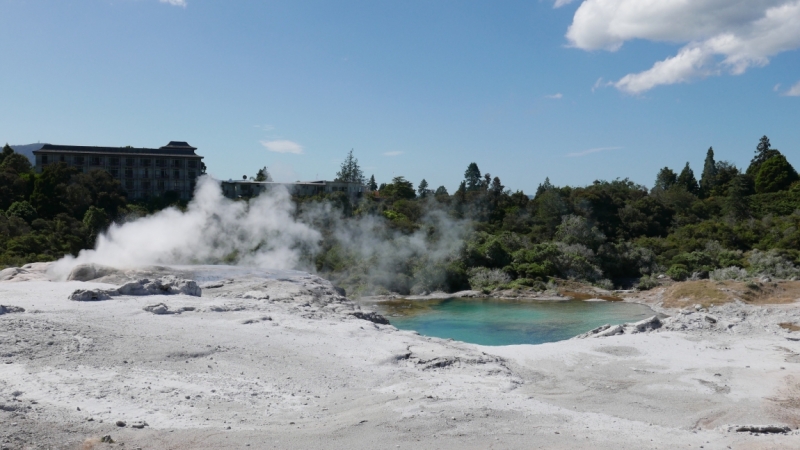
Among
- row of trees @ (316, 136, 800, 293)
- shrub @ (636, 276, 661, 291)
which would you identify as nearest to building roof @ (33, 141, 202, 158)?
row of trees @ (316, 136, 800, 293)

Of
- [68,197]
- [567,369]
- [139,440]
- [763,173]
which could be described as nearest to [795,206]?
[763,173]

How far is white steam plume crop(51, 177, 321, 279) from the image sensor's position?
25250mm

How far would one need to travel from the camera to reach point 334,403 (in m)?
10.1

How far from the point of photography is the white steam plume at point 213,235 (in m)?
25.2

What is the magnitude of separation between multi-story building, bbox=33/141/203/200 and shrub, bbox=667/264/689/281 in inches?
1197

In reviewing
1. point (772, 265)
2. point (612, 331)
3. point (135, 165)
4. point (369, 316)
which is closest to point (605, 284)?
point (772, 265)

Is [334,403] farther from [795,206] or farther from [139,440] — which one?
[795,206]

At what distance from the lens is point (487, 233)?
40.7 metres

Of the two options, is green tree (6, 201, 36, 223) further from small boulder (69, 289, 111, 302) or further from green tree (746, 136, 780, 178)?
green tree (746, 136, 780, 178)

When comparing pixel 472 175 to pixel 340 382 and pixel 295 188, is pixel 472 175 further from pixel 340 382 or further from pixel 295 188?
pixel 340 382

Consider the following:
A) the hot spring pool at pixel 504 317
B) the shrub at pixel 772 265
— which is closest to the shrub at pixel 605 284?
the hot spring pool at pixel 504 317

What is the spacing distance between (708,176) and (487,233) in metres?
32.5

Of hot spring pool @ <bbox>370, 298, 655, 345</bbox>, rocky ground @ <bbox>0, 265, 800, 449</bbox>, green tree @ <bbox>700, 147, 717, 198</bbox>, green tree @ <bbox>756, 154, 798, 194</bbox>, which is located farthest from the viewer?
green tree @ <bbox>700, 147, 717, 198</bbox>

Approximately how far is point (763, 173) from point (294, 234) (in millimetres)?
42049
